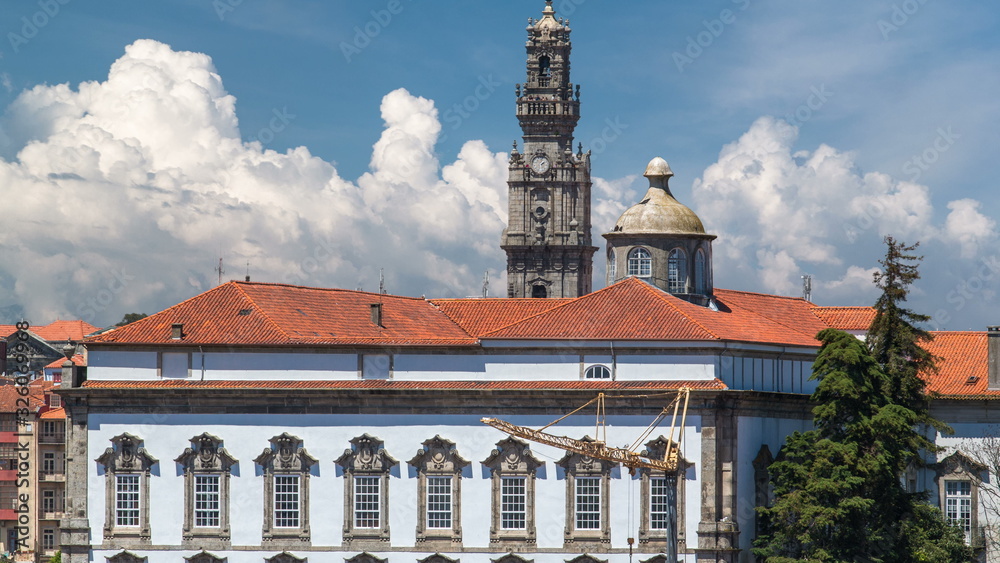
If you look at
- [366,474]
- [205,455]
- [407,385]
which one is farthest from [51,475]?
[407,385]

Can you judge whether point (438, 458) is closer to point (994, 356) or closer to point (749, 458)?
point (749, 458)

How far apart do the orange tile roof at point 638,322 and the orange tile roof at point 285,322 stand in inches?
120

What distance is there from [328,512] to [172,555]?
5885 millimetres

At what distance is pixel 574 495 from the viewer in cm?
6612

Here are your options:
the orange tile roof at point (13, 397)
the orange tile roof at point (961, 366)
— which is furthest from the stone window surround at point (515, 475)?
the orange tile roof at point (13, 397)

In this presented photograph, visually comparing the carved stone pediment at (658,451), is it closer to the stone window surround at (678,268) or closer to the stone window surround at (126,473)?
the stone window surround at (678,268)

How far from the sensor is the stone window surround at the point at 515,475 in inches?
2606

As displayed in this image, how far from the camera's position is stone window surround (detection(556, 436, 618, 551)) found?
65688 millimetres

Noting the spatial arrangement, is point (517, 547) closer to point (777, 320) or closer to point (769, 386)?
point (769, 386)

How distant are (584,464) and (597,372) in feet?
11.0

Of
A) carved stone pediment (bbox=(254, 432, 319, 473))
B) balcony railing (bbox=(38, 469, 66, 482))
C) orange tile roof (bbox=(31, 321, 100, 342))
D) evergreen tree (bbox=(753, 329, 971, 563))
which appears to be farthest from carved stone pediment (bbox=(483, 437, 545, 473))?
orange tile roof (bbox=(31, 321, 100, 342))

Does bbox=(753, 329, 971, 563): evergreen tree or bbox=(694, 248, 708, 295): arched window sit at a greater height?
bbox=(694, 248, 708, 295): arched window

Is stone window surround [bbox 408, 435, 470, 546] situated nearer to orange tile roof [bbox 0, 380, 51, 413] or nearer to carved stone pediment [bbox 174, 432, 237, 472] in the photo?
carved stone pediment [bbox 174, 432, 237, 472]

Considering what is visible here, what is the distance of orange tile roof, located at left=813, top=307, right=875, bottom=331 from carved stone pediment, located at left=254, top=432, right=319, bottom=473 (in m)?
25.2
